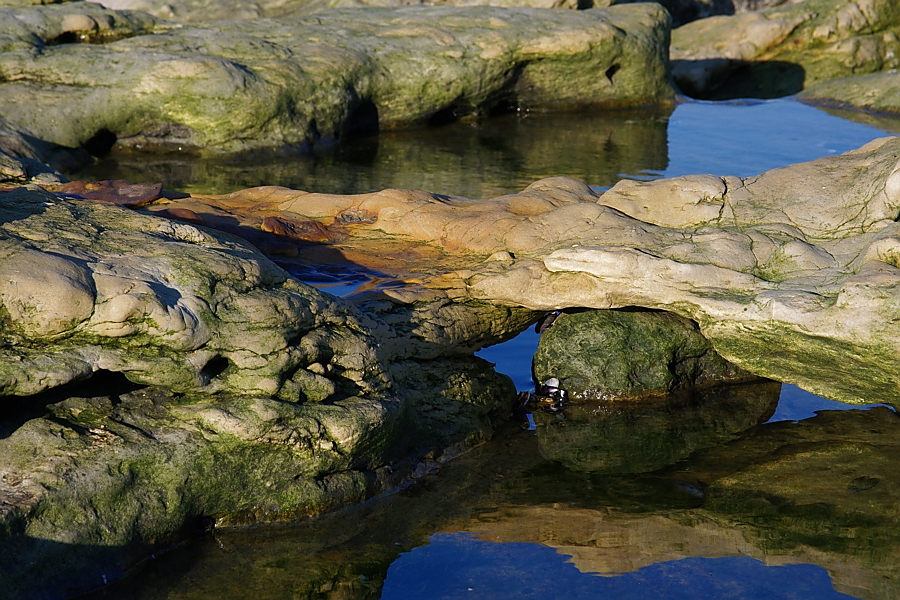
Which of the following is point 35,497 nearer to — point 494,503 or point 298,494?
point 298,494

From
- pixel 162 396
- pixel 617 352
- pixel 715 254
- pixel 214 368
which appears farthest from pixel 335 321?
pixel 715 254

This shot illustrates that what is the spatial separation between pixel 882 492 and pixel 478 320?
2756 millimetres

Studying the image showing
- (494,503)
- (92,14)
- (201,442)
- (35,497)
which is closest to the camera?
(35,497)

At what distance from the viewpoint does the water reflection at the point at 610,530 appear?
4.44m

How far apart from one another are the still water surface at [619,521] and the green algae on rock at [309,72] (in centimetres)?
664

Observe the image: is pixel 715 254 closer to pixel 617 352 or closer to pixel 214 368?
pixel 617 352

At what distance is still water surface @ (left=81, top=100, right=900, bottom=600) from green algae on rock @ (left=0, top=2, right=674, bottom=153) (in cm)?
664

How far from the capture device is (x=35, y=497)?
4.09 metres

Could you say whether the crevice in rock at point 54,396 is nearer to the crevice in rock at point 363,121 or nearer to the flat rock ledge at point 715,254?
the flat rock ledge at point 715,254

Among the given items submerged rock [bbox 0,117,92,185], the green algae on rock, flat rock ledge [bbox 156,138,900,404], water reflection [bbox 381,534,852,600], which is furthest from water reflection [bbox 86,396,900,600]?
the green algae on rock

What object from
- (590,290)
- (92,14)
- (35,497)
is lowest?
(35,497)

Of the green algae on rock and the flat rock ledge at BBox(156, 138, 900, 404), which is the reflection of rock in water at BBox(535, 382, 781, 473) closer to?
the flat rock ledge at BBox(156, 138, 900, 404)

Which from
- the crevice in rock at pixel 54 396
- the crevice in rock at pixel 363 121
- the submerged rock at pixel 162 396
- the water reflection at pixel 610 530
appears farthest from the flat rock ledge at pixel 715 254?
the crevice in rock at pixel 363 121

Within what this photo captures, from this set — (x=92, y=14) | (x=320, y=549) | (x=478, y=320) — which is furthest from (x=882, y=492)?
(x=92, y=14)
